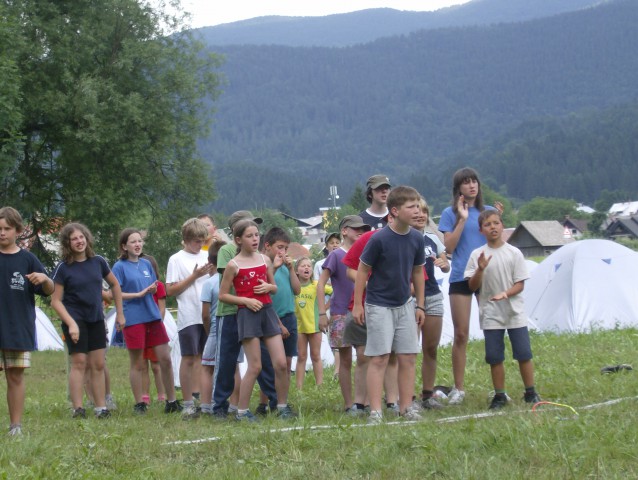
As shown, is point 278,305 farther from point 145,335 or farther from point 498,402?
point 498,402

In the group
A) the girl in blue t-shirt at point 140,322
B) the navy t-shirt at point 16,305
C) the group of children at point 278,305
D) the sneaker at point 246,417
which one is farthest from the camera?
the girl in blue t-shirt at point 140,322

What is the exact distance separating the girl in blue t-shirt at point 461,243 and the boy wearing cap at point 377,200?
0.51 m

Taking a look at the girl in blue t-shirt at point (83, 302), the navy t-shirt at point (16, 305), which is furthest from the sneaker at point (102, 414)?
the navy t-shirt at point (16, 305)

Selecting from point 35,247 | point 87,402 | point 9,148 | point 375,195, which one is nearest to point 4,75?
point 9,148

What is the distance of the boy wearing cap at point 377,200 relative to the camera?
8.05 meters

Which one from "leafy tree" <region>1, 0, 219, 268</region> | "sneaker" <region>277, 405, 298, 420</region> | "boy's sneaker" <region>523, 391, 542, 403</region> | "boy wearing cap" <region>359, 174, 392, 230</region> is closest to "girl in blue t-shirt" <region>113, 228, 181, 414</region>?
"sneaker" <region>277, 405, 298, 420</region>

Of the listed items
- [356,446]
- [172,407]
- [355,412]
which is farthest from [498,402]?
[172,407]

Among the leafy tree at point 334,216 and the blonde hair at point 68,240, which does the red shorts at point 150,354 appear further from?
the leafy tree at point 334,216

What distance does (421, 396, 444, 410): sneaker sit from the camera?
24.7 ft

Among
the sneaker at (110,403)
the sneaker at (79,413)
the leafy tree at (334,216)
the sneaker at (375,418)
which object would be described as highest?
the sneaker at (375,418)

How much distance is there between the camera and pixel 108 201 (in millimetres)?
27141

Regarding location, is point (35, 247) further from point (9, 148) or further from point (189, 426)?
point (189, 426)

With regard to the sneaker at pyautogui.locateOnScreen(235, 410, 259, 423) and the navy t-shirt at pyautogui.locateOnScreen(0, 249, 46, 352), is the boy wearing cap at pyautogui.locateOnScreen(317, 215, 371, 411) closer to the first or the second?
the sneaker at pyautogui.locateOnScreen(235, 410, 259, 423)

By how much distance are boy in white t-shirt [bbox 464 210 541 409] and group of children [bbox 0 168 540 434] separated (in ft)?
0.03
